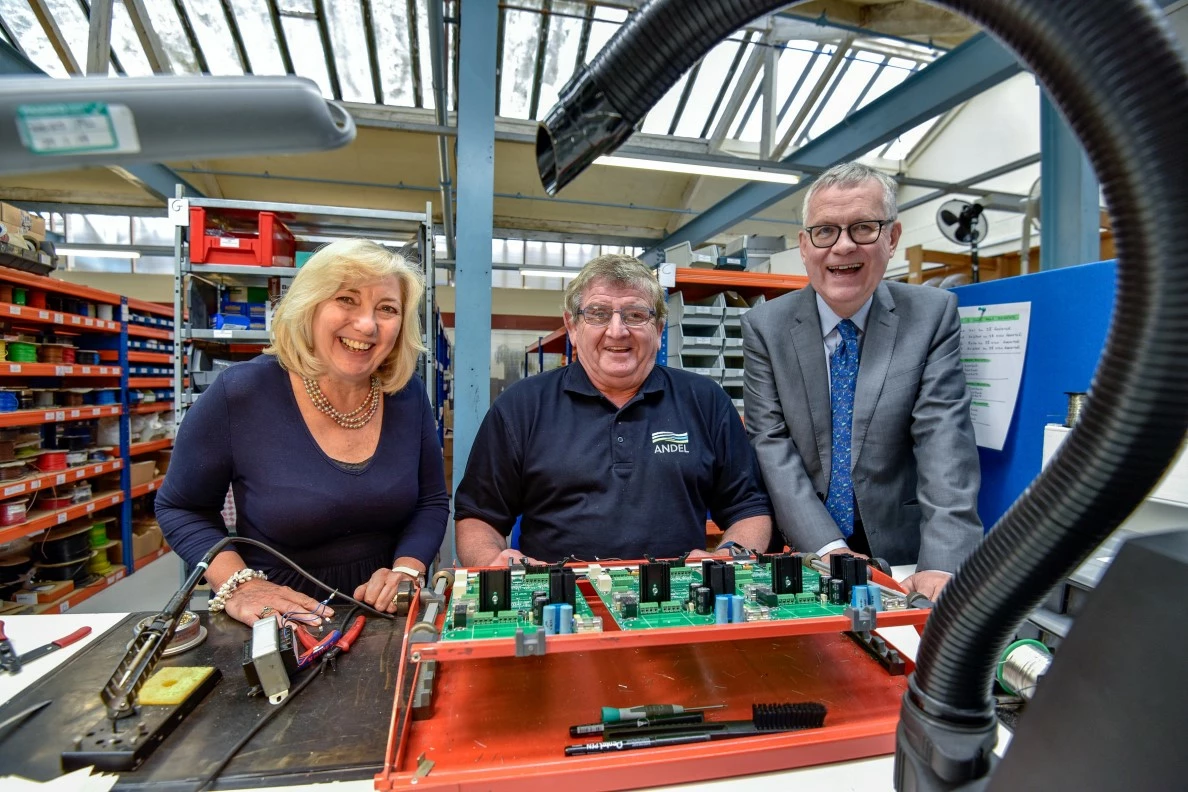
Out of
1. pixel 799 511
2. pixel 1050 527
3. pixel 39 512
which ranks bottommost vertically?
pixel 39 512

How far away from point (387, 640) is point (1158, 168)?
1.16 metres

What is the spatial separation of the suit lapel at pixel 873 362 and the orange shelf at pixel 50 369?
164 inches

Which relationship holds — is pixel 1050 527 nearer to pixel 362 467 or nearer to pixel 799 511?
pixel 799 511

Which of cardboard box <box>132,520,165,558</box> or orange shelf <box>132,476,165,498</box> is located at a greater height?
orange shelf <box>132,476,165,498</box>

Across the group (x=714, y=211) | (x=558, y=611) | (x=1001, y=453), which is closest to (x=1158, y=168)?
(x=558, y=611)

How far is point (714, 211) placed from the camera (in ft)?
24.7

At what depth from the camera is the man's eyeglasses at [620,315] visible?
66.7 inches

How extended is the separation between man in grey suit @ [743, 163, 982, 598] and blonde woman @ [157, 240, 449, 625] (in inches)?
40.9

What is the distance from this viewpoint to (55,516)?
349 cm

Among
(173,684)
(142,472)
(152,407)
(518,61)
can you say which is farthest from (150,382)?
→ (518,61)

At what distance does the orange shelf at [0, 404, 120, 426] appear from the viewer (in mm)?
3141

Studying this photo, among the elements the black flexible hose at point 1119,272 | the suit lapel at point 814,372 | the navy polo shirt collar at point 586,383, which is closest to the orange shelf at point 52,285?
the navy polo shirt collar at point 586,383

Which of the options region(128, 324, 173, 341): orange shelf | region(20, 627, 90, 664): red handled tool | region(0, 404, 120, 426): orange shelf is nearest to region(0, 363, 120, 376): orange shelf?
region(0, 404, 120, 426): orange shelf

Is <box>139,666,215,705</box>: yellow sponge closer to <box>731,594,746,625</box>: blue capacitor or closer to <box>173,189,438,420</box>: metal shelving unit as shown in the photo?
<box>731,594,746,625</box>: blue capacitor
